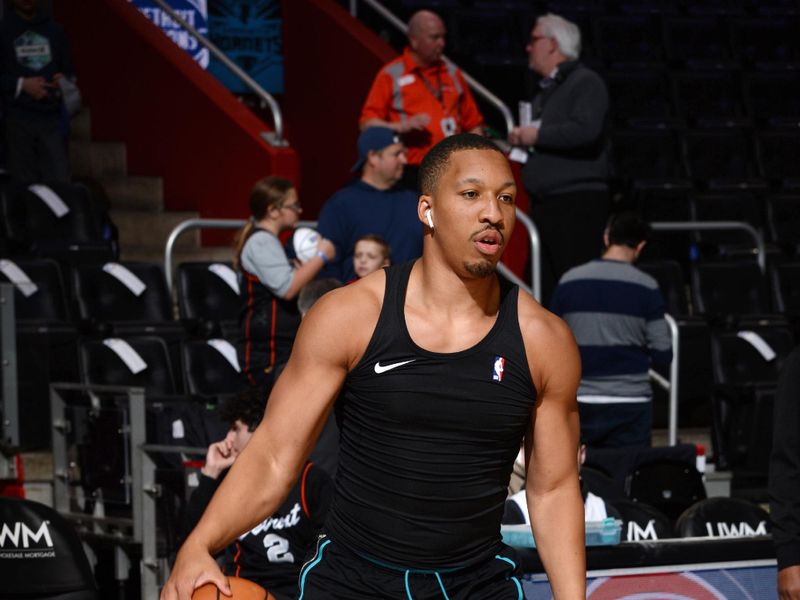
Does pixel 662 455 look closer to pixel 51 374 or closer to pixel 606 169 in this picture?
pixel 606 169

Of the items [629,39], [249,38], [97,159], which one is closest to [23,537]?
[97,159]

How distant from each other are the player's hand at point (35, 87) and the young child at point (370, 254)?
10.7 ft

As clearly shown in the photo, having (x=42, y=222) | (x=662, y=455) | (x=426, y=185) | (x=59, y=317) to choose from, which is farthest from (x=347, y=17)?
(x=426, y=185)

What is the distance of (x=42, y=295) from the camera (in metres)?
7.57

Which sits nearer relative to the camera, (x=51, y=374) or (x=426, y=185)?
(x=426, y=185)

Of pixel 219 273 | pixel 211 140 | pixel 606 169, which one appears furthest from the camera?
pixel 211 140

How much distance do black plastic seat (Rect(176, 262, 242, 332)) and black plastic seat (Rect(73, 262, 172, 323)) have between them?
0.12m

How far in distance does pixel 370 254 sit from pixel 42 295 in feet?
7.36

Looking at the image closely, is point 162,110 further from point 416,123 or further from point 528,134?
point 528,134

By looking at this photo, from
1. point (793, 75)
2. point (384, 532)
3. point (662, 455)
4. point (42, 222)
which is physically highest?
point (793, 75)

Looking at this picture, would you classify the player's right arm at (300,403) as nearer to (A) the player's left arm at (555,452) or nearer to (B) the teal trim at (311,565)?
(B) the teal trim at (311,565)

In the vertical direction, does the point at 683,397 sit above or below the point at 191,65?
below

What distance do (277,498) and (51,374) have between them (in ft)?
14.1

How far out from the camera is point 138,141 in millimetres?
10367
